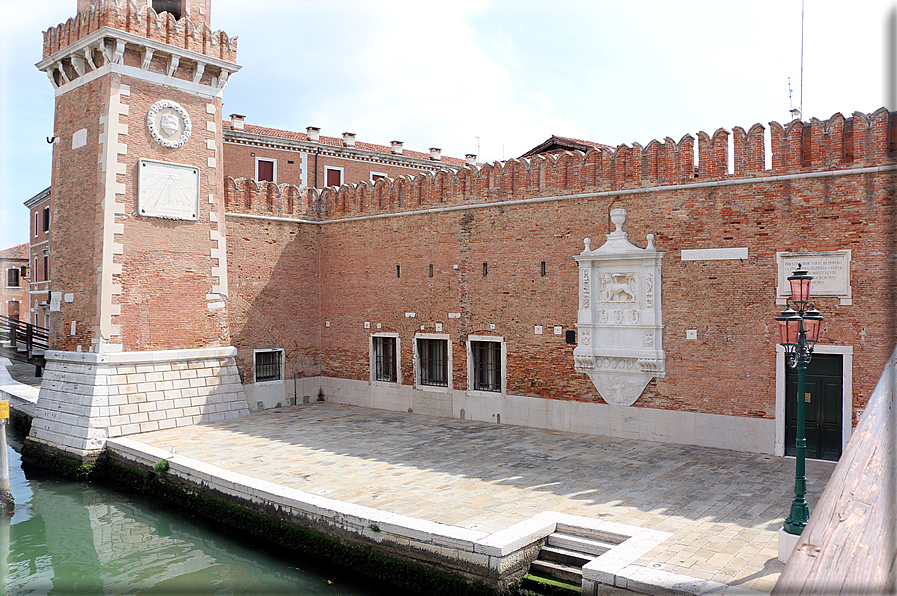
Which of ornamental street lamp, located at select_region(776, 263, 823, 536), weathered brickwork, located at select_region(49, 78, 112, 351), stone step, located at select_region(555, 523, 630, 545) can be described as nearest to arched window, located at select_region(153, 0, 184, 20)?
weathered brickwork, located at select_region(49, 78, 112, 351)

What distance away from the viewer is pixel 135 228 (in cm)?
1253

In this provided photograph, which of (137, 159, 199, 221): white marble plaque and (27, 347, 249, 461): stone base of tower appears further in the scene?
(137, 159, 199, 221): white marble plaque

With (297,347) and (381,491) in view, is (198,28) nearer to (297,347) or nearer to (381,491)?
(297,347)

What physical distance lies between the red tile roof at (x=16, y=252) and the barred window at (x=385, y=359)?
100 feet

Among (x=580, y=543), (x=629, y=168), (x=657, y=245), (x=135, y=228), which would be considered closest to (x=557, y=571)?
(x=580, y=543)

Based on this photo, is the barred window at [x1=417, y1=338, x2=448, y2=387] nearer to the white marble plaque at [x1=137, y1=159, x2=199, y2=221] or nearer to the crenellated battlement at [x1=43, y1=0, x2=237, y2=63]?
the white marble plaque at [x1=137, y1=159, x2=199, y2=221]

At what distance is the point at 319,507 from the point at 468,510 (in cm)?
177

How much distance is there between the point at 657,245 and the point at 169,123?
979 cm

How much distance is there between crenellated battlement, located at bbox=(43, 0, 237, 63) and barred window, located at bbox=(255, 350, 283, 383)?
661cm

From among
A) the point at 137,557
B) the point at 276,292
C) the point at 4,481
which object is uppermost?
the point at 276,292

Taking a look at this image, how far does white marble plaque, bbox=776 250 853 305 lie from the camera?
9047 millimetres

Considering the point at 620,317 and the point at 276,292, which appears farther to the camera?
the point at 276,292

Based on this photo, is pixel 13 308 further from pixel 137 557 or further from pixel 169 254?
pixel 137 557

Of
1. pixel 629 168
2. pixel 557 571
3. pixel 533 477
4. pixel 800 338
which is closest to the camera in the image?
pixel 800 338
